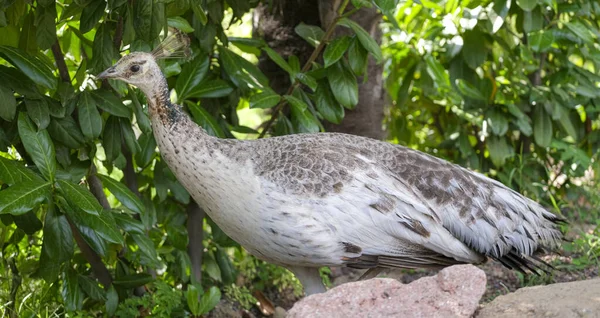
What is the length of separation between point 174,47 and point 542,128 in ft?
9.98

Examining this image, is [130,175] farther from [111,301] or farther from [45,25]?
[45,25]

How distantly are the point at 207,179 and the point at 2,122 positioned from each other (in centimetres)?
102

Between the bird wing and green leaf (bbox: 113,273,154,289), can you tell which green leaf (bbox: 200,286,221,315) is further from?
the bird wing

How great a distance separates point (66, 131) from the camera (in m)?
3.92

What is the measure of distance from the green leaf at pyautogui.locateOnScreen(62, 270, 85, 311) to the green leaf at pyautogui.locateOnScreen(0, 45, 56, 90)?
108 cm

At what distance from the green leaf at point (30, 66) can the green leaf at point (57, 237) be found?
0.56 m

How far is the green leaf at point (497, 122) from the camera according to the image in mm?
5836

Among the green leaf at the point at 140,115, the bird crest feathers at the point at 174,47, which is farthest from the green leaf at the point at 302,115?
the green leaf at the point at 140,115

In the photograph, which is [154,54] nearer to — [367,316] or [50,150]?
[50,150]

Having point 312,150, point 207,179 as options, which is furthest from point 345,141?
point 207,179

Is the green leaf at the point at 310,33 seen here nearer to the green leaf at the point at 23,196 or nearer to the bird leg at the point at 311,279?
the bird leg at the point at 311,279

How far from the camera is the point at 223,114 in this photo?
196 inches

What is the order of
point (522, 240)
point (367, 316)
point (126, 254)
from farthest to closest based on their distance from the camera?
point (126, 254)
point (522, 240)
point (367, 316)

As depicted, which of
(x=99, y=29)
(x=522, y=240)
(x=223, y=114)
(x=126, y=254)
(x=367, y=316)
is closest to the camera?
(x=367, y=316)
